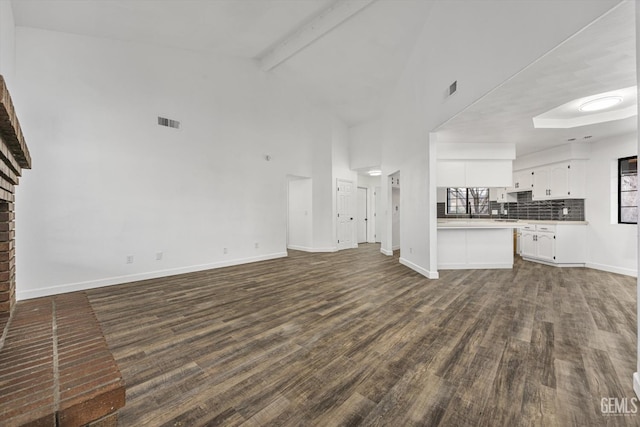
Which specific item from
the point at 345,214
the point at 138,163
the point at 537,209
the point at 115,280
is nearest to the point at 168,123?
the point at 138,163

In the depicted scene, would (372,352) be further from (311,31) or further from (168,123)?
(311,31)

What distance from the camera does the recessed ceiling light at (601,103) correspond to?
3453 millimetres

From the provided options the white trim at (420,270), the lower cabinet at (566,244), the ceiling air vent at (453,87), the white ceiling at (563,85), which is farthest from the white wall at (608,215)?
the ceiling air vent at (453,87)

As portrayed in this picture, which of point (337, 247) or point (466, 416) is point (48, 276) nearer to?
point (466, 416)

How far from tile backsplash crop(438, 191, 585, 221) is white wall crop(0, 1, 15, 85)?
7.68 meters

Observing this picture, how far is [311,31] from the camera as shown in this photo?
483 cm

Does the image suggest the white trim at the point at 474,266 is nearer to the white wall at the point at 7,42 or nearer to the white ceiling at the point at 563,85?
the white ceiling at the point at 563,85

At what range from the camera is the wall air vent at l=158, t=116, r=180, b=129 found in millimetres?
4787

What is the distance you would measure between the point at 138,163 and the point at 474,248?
6.28m

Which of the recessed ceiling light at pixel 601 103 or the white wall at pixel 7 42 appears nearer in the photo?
the white wall at pixel 7 42

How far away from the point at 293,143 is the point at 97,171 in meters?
4.18

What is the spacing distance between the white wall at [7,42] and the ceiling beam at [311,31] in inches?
150

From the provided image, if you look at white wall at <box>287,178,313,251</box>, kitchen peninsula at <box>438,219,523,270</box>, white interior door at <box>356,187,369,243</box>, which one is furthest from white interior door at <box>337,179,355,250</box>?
kitchen peninsula at <box>438,219,523,270</box>

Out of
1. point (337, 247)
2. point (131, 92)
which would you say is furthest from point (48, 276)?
point (337, 247)
